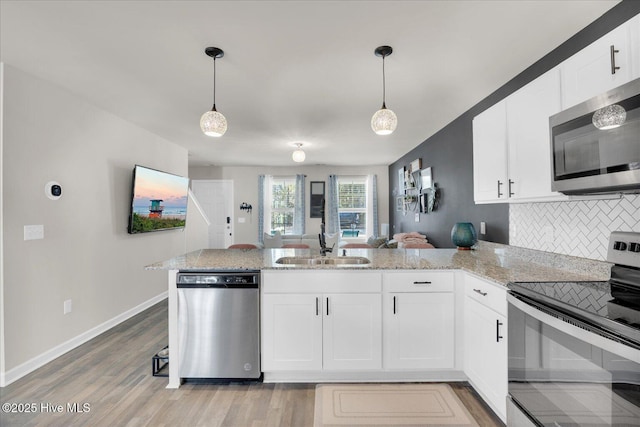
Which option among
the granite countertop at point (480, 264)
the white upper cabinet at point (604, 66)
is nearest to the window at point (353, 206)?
the granite countertop at point (480, 264)

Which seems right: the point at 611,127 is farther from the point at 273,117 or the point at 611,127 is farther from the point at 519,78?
the point at 273,117

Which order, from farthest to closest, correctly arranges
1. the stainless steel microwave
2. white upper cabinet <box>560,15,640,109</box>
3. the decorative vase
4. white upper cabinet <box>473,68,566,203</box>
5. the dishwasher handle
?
the decorative vase
the dishwasher handle
white upper cabinet <box>473,68,566,203</box>
white upper cabinet <box>560,15,640,109</box>
the stainless steel microwave

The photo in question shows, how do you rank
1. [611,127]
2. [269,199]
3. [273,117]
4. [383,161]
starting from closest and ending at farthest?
[611,127]
[273,117]
[383,161]
[269,199]

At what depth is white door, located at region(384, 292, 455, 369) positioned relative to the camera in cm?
224

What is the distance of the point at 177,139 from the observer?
4758mm

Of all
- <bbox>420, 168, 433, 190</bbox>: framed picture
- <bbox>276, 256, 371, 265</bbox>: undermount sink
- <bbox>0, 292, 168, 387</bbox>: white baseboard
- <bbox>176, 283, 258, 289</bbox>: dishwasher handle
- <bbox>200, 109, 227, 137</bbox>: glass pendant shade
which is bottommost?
<bbox>0, 292, 168, 387</bbox>: white baseboard

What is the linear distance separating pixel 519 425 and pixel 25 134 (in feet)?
12.6

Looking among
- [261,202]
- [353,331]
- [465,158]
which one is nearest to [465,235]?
[465,158]

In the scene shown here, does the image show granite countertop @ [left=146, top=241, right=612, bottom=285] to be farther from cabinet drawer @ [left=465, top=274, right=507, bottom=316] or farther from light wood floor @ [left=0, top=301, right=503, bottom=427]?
light wood floor @ [left=0, top=301, right=503, bottom=427]

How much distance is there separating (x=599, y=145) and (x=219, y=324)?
94.1 inches

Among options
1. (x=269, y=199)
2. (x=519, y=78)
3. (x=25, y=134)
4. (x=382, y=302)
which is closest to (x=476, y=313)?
(x=382, y=302)

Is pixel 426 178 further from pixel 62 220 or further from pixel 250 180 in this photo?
pixel 62 220

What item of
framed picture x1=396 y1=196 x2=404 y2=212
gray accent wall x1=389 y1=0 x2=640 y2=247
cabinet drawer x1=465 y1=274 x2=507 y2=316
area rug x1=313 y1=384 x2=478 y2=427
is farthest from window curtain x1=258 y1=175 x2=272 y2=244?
cabinet drawer x1=465 y1=274 x2=507 y2=316

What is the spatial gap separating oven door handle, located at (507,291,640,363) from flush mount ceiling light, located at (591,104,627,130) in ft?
2.63
